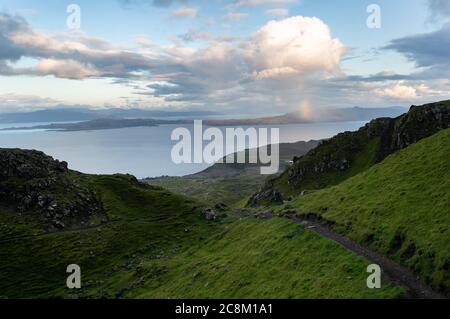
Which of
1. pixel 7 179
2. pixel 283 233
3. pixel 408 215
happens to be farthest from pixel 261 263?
pixel 7 179

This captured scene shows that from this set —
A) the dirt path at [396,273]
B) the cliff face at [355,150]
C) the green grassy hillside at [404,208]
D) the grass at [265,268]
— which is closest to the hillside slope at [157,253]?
the grass at [265,268]

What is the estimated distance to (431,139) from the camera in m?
72.6

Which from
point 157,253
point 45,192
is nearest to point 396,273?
point 157,253

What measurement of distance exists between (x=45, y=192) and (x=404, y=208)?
85.4 m

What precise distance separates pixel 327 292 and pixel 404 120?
323 feet

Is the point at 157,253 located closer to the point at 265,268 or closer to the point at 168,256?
the point at 168,256

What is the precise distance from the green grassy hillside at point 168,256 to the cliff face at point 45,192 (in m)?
2.77

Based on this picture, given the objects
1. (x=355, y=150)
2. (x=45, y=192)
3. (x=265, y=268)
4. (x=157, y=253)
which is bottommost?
(x=157, y=253)

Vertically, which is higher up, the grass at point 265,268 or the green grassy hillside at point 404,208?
the green grassy hillside at point 404,208

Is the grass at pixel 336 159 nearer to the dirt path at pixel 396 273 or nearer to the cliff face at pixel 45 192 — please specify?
the cliff face at pixel 45 192

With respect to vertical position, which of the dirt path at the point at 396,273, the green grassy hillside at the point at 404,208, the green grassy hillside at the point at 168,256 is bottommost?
the green grassy hillside at the point at 168,256

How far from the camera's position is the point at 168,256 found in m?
82.6

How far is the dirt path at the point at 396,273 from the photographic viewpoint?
34.8 m

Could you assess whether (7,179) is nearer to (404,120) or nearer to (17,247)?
(17,247)
